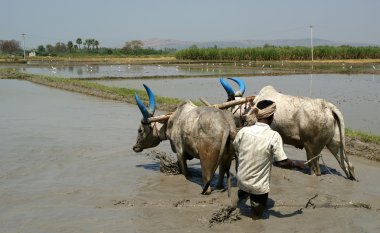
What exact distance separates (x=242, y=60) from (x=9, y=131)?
47.1 m

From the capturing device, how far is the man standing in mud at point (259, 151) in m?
5.36

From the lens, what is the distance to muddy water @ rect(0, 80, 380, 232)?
19.0 ft

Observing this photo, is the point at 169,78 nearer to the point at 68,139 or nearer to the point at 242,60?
Result: the point at 68,139

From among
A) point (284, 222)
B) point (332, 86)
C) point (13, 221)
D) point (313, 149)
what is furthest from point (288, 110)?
point (332, 86)

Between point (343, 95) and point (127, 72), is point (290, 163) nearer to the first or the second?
point (343, 95)

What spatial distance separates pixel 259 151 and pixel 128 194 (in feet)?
8.49

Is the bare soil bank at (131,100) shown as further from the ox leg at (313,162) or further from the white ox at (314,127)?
the ox leg at (313,162)

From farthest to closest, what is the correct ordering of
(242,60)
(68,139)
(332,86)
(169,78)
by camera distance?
(242,60)
(169,78)
(332,86)
(68,139)

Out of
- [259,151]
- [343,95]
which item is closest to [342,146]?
[259,151]

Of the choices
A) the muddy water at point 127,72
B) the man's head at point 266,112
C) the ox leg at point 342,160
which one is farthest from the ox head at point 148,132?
the muddy water at point 127,72

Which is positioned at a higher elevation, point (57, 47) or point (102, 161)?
point (57, 47)

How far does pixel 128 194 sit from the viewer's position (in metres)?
7.12

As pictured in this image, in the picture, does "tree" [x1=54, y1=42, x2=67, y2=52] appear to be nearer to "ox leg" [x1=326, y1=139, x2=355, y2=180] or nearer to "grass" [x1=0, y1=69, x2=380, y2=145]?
"grass" [x1=0, y1=69, x2=380, y2=145]

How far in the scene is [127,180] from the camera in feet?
25.9
